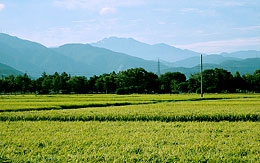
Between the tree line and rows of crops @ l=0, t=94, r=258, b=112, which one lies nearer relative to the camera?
rows of crops @ l=0, t=94, r=258, b=112

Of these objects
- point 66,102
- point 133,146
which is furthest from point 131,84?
point 133,146

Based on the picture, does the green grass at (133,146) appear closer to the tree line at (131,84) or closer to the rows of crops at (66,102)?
the rows of crops at (66,102)

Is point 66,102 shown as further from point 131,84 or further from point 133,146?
point 131,84

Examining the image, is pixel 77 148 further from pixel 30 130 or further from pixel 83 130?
pixel 30 130

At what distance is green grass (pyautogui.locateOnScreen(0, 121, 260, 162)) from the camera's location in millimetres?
8312

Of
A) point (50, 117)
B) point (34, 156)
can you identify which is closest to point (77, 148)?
point (34, 156)

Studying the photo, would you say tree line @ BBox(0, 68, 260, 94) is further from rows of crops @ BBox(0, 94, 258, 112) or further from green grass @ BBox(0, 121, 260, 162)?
green grass @ BBox(0, 121, 260, 162)

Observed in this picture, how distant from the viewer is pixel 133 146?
9602 millimetres

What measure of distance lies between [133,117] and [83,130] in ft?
19.7

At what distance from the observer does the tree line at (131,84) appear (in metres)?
82.9

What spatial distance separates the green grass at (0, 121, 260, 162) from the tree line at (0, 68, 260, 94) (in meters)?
67.5

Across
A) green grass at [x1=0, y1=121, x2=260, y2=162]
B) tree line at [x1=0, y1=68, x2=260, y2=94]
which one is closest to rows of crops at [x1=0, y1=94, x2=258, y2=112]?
green grass at [x1=0, y1=121, x2=260, y2=162]

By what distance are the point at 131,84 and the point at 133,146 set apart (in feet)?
280

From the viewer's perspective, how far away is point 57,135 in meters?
12.1
